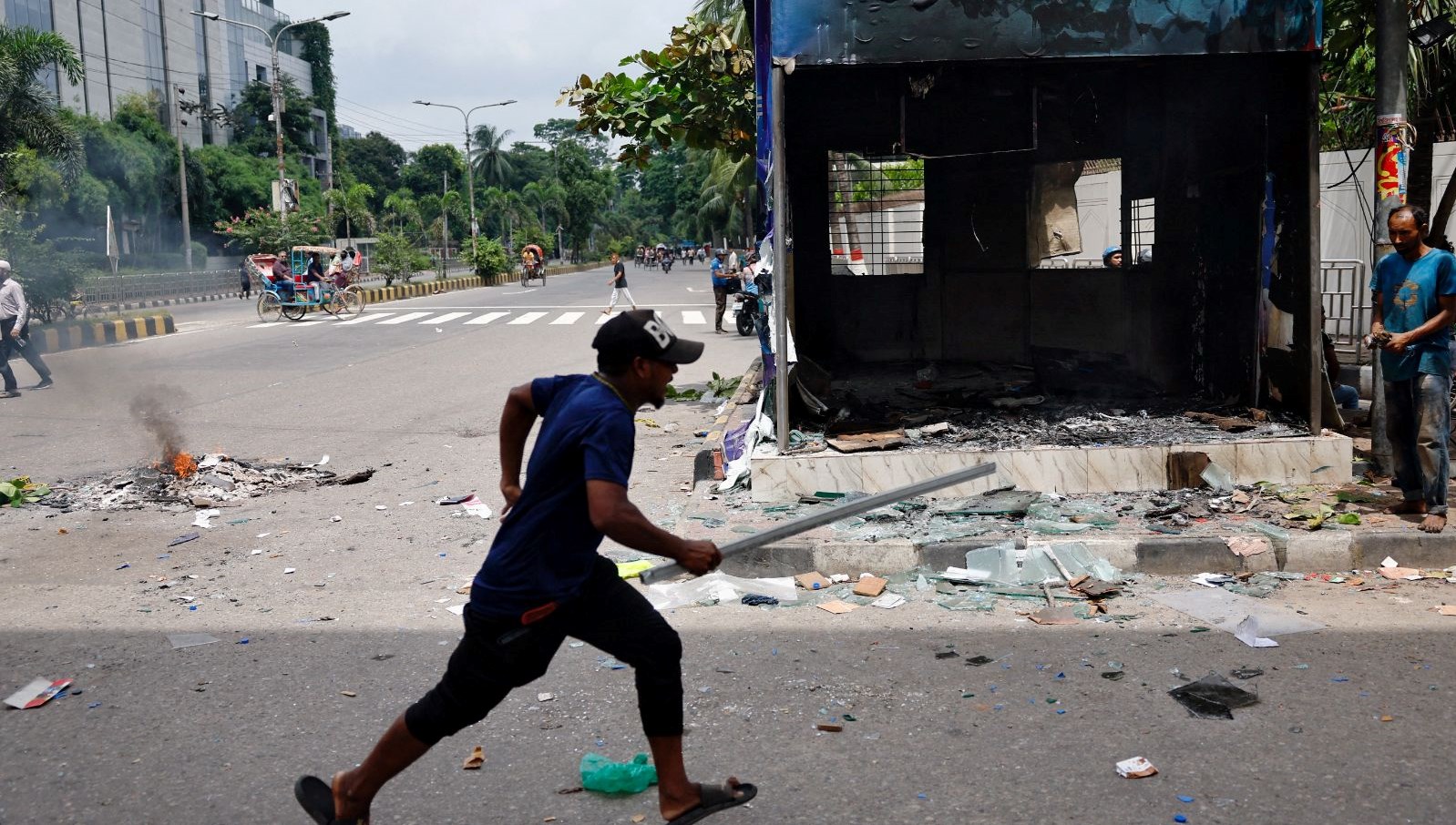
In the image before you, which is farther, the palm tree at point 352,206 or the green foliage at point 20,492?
the palm tree at point 352,206

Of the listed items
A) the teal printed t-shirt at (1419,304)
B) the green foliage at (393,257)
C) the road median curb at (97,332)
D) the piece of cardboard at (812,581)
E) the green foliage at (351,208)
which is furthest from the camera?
the green foliage at (351,208)

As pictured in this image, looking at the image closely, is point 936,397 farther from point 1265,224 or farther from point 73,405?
point 73,405

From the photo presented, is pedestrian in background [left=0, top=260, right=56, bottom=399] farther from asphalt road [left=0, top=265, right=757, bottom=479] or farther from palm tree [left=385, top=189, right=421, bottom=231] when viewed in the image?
palm tree [left=385, top=189, right=421, bottom=231]

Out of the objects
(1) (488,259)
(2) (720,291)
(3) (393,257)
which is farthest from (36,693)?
(1) (488,259)

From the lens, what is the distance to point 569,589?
2.93 metres

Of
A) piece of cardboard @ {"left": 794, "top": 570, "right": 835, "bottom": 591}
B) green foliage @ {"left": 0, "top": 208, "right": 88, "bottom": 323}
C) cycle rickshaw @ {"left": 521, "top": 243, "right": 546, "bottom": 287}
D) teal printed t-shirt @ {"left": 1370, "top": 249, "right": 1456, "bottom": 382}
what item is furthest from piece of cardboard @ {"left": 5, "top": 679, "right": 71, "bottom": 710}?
cycle rickshaw @ {"left": 521, "top": 243, "right": 546, "bottom": 287}

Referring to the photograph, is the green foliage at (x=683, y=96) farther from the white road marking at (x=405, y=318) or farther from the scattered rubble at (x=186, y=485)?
the white road marking at (x=405, y=318)

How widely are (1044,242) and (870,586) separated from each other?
721cm

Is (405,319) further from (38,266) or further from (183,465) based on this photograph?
(183,465)

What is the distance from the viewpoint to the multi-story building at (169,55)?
54.3 meters

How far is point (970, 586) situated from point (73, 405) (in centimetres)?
1042

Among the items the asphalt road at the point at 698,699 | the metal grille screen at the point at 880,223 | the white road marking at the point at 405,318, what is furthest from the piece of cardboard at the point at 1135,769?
the white road marking at the point at 405,318

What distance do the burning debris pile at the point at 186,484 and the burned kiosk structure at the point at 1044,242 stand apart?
357 centimetres

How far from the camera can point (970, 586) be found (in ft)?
18.1
